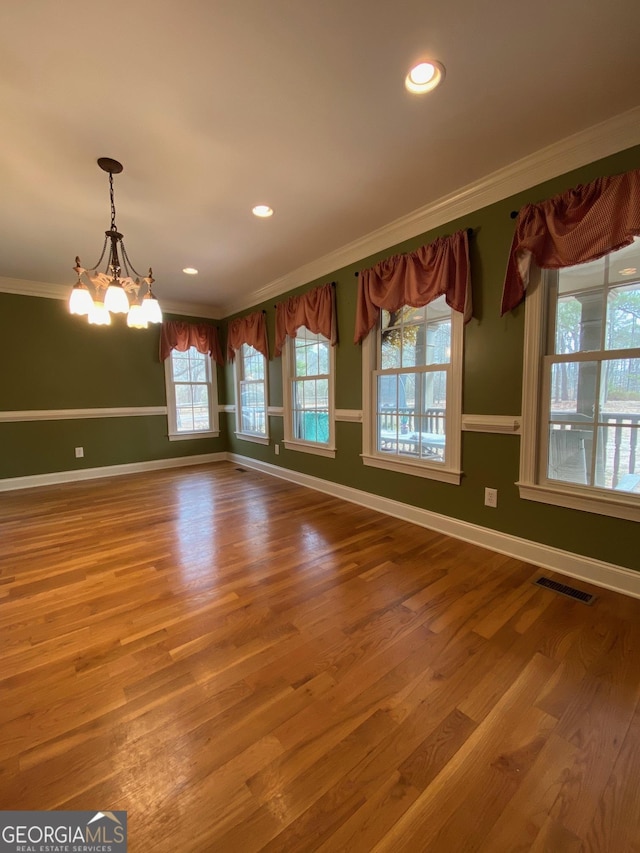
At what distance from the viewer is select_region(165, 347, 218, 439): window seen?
223 inches

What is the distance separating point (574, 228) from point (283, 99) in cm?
176

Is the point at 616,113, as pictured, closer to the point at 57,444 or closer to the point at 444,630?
the point at 444,630

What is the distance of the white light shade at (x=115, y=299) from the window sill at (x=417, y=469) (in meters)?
2.45

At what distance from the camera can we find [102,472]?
16.8 feet

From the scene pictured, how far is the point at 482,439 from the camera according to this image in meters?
2.67

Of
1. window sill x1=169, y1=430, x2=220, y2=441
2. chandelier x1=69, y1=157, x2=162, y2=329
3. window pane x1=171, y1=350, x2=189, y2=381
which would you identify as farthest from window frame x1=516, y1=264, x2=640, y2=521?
window pane x1=171, y1=350, x2=189, y2=381

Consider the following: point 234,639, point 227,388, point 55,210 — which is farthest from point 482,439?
point 227,388

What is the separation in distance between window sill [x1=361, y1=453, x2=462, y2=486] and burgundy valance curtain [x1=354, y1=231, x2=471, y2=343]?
1.19 metres

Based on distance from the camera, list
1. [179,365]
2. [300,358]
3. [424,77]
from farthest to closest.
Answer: [179,365]
[300,358]
[424,77]

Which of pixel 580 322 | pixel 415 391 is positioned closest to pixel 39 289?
pixel 415 391

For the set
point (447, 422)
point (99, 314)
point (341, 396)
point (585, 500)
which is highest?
point (99, 314)

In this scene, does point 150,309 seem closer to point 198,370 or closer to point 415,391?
point 415,391

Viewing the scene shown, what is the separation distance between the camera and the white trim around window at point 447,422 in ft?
9.05

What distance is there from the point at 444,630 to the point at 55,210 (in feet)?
13.0
